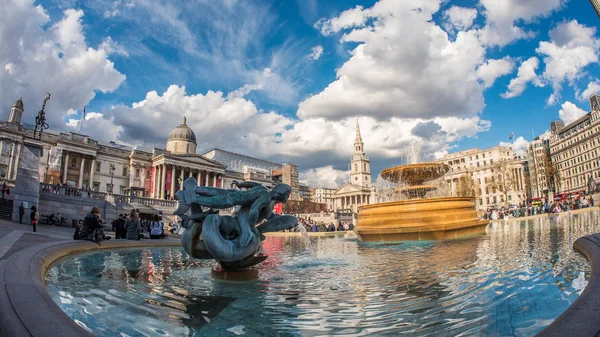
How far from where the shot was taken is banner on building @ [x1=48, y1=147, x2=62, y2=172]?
174ft

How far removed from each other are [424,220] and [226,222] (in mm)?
9266

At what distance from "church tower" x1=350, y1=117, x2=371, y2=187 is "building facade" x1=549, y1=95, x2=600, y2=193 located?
5430cm

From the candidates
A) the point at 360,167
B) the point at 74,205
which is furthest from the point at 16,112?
the point at 360,167

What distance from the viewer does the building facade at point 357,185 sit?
4311 inches

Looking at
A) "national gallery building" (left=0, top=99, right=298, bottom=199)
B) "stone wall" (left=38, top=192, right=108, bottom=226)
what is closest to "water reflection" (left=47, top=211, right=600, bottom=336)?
"stone wall" (left=38, top=192, right=108, bottom=226)

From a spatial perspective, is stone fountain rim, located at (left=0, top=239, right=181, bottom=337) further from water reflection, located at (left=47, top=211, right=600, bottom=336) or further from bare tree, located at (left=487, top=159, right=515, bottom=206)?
bare tree, located at (left=487, top=159, right=515, bottom=206)

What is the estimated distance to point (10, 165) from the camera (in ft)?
151

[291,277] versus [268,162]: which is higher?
[268,162]

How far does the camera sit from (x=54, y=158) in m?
54.1

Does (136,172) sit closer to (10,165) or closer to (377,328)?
(10,165)

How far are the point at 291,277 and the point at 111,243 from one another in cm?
655

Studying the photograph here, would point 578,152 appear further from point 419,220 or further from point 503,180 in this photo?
point 419,220

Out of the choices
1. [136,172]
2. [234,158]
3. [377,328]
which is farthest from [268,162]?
[377,328]

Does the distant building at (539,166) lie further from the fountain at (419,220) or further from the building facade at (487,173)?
the fountain at (419,220)
